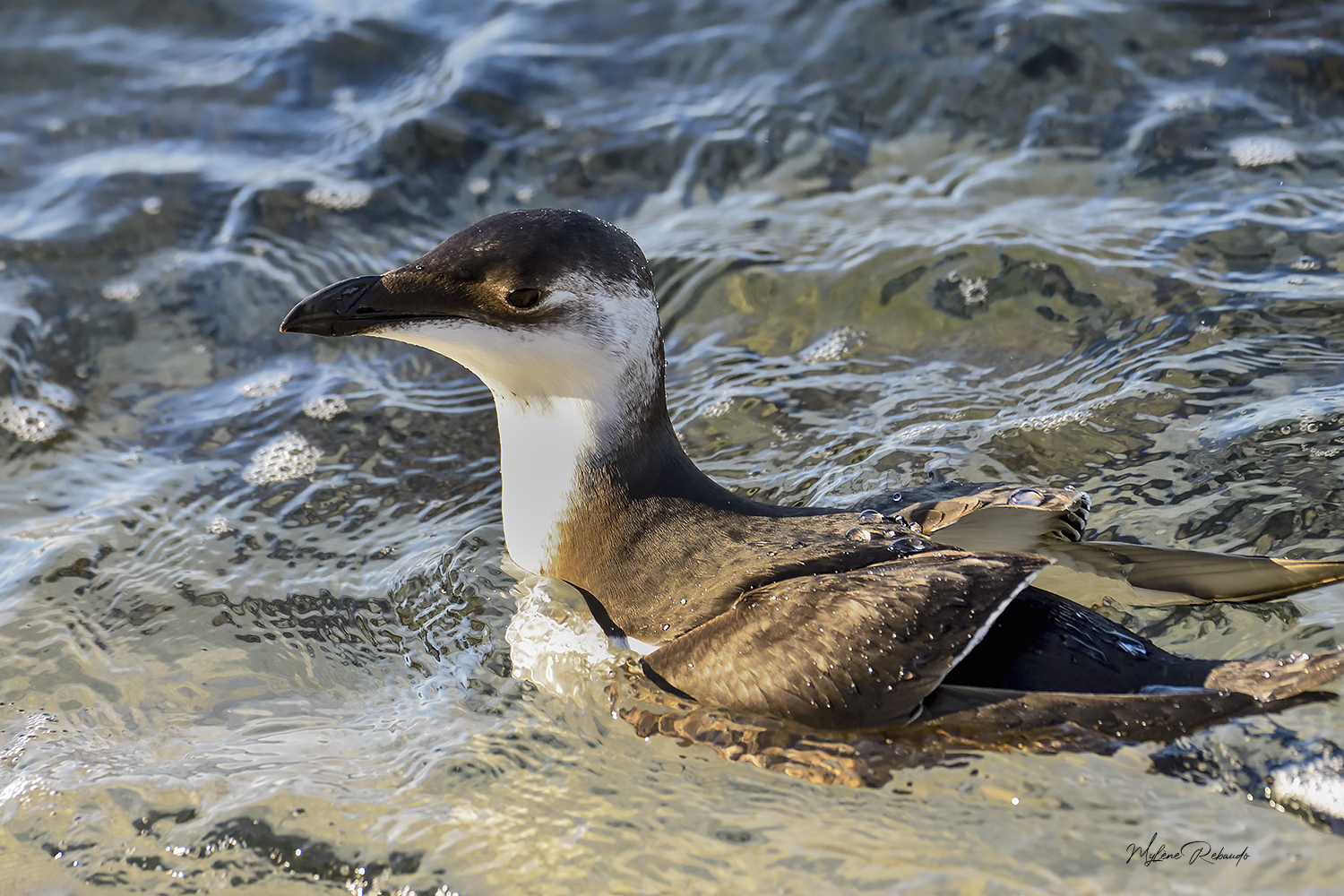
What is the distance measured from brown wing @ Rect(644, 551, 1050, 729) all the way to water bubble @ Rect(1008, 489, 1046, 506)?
322 millimetres

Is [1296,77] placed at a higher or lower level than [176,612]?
higher

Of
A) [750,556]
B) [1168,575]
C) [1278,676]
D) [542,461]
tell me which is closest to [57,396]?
[542,461]

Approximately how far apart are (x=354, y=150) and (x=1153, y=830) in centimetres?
639

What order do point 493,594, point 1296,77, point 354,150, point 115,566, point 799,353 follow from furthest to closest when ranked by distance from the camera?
1. point 354,150
2. point 1296,77
3. point 799,353
4. point 115,566
5. point 493,594

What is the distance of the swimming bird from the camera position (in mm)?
3342

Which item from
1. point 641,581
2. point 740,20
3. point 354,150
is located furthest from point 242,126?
point 641,581

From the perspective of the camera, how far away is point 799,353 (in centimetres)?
608

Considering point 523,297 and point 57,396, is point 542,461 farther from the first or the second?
point 57,396

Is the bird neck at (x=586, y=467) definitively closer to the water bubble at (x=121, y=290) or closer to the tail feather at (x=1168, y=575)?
the tail feather at (x=1168, y=575)

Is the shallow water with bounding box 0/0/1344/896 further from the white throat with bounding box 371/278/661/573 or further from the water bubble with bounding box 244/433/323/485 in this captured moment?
the white throat with bounding box 371/278/661/573

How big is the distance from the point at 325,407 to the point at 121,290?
6.14 ft

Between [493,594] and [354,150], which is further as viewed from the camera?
[354,150]

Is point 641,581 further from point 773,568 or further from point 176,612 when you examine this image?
point 176,612

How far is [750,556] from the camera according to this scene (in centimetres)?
373
